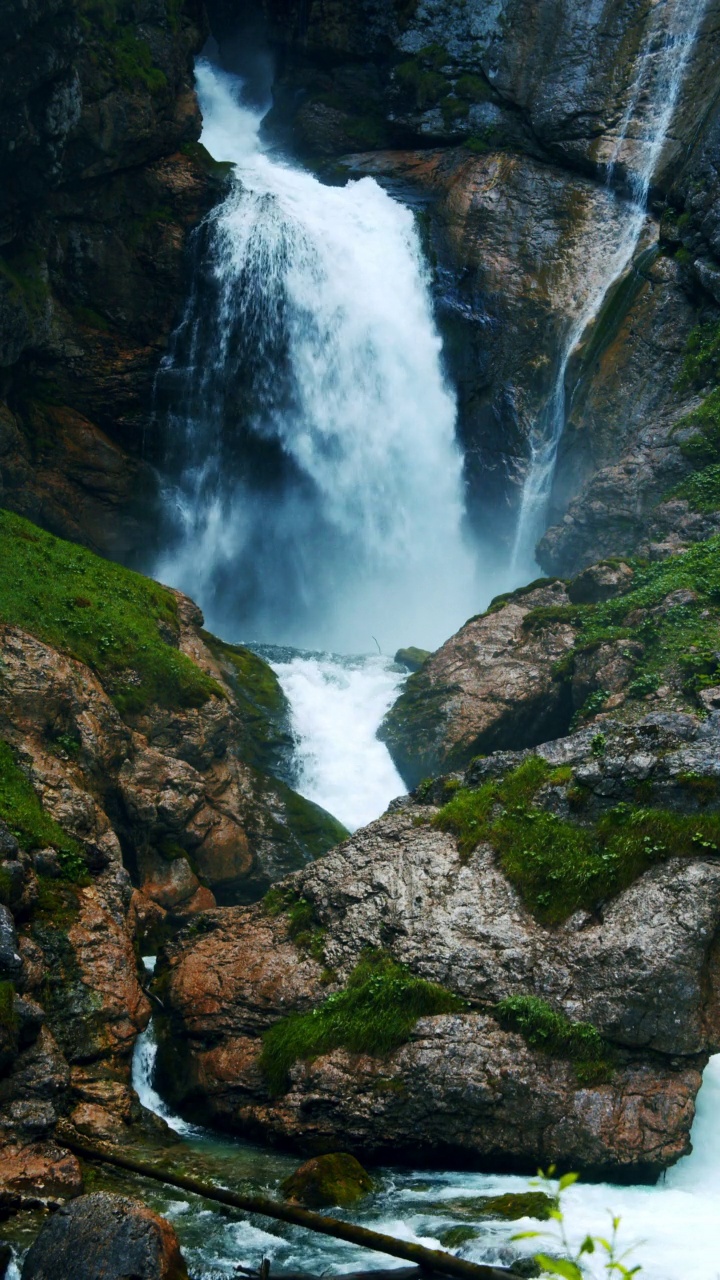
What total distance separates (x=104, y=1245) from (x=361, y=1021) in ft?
14.9

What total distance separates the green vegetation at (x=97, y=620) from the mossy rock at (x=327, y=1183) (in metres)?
8.92

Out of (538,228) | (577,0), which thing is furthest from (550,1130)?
(577,0)

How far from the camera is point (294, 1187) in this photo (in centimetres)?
920

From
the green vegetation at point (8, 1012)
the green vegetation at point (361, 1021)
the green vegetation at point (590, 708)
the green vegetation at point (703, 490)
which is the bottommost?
the green vegetation at point (8, 1012)

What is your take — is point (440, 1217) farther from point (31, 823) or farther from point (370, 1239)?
point (31, 823)

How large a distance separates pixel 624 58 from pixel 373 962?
103 feet

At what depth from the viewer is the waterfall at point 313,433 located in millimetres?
29656

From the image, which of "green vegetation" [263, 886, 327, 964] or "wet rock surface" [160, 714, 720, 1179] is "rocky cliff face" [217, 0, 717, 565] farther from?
"green vegetation" [263, 886, 327, 964]

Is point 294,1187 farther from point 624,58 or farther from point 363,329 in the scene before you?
point 624,58

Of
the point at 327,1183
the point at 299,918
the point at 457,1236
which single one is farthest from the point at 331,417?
the point at 457,1236

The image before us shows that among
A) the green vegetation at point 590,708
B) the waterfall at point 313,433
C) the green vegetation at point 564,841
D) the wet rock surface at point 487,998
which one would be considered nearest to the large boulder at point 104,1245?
the wet rock surface at point 487,998

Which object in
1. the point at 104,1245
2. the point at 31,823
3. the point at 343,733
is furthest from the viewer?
the point at 343,733

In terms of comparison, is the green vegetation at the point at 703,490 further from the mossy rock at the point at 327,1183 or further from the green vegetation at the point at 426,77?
the green vegetation at the point at 426,77

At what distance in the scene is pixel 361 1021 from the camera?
434 inches
